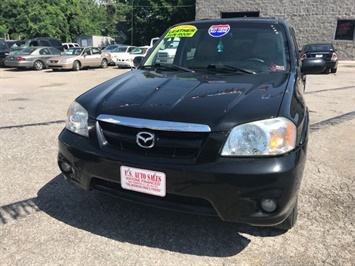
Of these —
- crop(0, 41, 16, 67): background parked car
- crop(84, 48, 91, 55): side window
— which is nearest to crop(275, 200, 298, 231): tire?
crop(84, 48, 91, 55): side window

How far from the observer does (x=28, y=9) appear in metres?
33.2

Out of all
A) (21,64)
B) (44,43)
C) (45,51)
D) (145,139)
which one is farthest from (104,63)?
(145,139)

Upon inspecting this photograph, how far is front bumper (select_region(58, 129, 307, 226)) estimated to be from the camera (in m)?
2.19

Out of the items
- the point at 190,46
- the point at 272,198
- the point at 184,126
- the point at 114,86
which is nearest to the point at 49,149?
Answer: the point at 114,86

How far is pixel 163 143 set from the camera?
235 cm

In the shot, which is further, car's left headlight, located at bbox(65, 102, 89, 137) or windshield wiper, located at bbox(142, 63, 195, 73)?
windshield wiper, located at bbox(142, 63, 195, 73)

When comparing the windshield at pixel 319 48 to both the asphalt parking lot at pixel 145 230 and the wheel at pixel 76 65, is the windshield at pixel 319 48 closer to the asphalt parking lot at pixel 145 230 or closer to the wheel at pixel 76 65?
the wheel at pixel 76 65

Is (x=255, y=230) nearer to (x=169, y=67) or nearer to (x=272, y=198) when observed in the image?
(x=272, y=198)

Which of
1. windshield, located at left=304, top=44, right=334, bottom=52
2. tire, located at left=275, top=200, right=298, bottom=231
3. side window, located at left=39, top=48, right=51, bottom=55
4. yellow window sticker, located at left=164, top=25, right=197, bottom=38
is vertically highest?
yellow window sticker, located at left=164, top=25, right=197, bottom=38

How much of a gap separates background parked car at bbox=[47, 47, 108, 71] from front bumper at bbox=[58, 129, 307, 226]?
18768mm

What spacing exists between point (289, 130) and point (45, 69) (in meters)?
21.3

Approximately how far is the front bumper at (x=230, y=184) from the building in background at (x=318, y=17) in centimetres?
2999

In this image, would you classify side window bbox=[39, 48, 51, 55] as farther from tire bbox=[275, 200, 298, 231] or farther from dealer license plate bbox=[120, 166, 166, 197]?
tire bbox=[275, 200, 298, 231]

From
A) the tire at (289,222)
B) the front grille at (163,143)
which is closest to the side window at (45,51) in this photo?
the front grille at (163,143)
